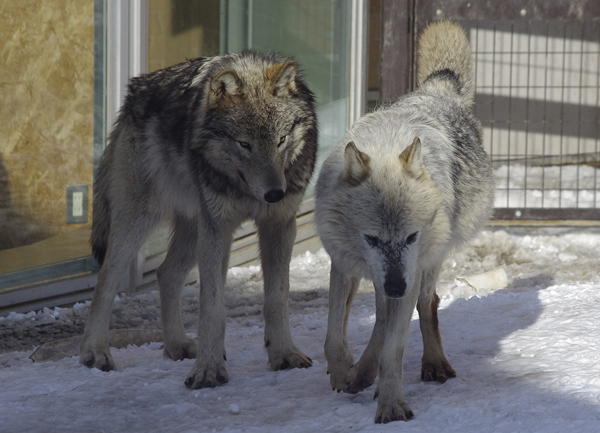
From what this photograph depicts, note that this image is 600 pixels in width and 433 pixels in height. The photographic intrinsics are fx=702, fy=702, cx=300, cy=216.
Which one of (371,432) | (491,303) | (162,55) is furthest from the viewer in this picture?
(162,55)

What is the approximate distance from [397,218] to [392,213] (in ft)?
0.08

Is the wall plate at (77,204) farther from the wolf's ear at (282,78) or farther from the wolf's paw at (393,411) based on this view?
the wolf's paw at (393,411)

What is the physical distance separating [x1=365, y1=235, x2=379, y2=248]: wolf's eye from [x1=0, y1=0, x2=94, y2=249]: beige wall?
3.20 metres

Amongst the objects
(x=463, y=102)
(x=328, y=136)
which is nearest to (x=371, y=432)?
(x=463, y=102)

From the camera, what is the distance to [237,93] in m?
3.21

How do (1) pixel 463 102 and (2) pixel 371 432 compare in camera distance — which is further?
(1) pixel 463 102

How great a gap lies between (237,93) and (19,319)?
99.3 inches

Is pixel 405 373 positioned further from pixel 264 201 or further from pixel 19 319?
pixel 19 319

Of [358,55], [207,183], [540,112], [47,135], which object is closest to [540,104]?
[540,112]

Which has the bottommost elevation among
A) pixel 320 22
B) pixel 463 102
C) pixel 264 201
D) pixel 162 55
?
pixel 264 201

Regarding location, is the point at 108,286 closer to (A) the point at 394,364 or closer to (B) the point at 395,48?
(A) the point at 394,364

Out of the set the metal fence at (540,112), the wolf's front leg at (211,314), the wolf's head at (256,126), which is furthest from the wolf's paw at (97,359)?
the metal fence at (540,112)

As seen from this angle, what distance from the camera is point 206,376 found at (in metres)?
3.16

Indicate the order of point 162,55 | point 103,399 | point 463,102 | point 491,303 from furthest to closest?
point 162,55, point 491,303, point 463,102, point 103,399
